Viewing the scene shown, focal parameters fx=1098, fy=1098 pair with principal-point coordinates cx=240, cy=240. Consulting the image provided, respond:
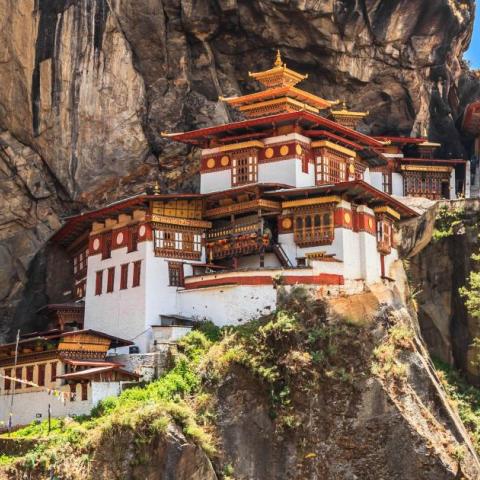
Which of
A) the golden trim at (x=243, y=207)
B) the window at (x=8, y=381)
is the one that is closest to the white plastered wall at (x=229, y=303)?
the golden trim at (x=243, y=207)

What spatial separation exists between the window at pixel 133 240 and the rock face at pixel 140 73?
8.76 m

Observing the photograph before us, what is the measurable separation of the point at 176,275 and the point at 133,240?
2.85 metres

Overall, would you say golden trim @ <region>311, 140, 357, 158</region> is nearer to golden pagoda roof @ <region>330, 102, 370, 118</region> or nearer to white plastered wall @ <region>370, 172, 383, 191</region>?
golden pagoda roof @ <region>330, 102, 370, 118</region>

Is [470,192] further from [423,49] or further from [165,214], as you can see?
[165,214]

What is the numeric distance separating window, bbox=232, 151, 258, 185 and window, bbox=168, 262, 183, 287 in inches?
259

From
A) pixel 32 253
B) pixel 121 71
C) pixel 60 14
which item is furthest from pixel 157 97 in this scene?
pixel 32 253

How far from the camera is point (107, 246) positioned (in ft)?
186

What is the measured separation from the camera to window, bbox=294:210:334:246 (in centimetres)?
5338

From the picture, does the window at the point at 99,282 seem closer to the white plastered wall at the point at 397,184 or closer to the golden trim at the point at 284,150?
the golden trim at the point at 284,150

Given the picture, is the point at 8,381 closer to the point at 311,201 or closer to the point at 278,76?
the point at 311,201

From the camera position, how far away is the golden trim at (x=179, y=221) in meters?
53.9

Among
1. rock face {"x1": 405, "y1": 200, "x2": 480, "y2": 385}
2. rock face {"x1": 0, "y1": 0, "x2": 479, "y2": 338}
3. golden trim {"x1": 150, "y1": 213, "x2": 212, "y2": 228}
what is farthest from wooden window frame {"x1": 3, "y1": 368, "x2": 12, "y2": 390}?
rock face {"x1": 405, "y1": 200, "x2": 480, "y2": 385}

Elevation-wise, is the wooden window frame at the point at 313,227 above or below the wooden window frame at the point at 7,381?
above

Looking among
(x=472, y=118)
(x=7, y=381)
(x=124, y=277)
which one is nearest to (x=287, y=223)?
(x=124, y=277)
